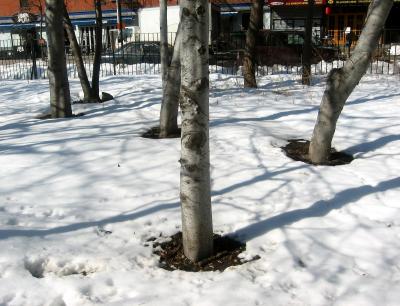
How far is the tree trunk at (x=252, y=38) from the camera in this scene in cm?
1226

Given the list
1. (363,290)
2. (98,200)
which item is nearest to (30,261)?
Result: (98,200)

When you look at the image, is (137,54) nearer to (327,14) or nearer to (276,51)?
(276,51)

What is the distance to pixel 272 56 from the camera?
18891 millimetres

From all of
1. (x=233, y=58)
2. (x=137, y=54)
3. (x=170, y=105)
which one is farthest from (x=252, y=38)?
(x=137, y=54)

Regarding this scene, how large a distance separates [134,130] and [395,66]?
11.7 meters

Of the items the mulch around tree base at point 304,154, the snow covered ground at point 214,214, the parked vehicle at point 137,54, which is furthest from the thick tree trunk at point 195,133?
the parked vehicle at point 137,54

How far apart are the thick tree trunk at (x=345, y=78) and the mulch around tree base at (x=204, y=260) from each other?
2.34m

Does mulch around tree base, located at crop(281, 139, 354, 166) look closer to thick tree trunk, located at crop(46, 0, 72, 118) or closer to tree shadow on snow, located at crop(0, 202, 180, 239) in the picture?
tree shadow on snow, located at crop(0, 202, 180, 239)

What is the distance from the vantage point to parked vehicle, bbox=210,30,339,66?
1878 centimetres

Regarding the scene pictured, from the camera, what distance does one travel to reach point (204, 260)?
387 cm

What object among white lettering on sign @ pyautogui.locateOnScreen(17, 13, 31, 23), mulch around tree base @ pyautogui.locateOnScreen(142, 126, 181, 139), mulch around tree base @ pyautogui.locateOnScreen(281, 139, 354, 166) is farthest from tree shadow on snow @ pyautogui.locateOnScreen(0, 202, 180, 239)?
white lettering on sign @ pyautogui.locateOnScreen(17, 13, 31, 23)

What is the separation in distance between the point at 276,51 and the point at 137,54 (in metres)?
5.73

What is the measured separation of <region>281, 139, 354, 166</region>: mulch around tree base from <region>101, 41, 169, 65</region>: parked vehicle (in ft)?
46.1

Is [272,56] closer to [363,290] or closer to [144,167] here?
[144,167]
